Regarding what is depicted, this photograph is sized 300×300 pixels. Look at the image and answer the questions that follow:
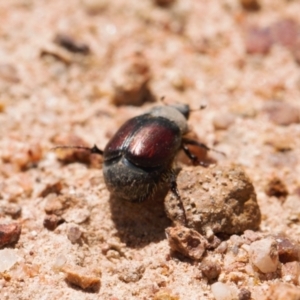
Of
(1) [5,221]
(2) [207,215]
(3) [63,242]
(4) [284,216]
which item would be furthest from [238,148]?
(1) [5,221]

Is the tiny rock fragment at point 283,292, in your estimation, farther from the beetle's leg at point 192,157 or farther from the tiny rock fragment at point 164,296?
the beetle's leg at point 192,157

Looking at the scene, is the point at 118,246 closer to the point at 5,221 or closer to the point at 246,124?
the point at 5,221

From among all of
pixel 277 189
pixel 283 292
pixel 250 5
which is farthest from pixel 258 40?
pixel 283 292

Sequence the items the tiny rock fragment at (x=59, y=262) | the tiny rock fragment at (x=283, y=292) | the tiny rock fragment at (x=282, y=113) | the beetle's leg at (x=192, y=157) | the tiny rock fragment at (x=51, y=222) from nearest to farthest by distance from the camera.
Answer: the tiny rock fragment at (x=283, y=292) → the tiny rock fragment at (x=59, y=262) → the tiny rock fragment at (x=51, y=222) → the beetle's leg at (x=192, y=157) → the tiny rock fragment at (x=282, y=113)

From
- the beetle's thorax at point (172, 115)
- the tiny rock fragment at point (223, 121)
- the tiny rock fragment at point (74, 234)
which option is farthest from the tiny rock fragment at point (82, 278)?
the tiny rock fragment at point (223, 121)

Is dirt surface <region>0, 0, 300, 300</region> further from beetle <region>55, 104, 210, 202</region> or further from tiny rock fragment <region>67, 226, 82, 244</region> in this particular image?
beetle <region>55, 104, 210, 202</region>

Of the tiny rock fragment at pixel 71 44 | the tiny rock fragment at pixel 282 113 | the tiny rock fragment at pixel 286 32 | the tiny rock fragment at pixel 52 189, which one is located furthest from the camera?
the tiny rock fragment at pixel 286 32

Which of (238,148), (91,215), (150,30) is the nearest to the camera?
(91,215)

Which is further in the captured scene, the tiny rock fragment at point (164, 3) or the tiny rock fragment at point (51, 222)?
the tiny rock fragment at point (164, 3)
